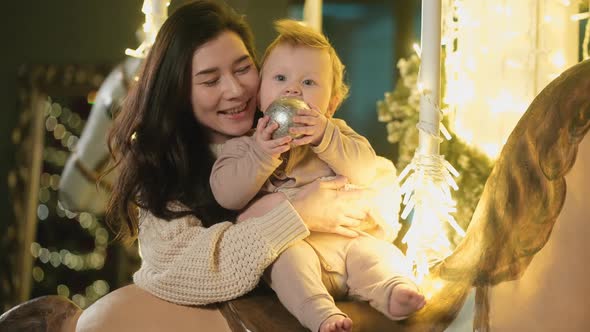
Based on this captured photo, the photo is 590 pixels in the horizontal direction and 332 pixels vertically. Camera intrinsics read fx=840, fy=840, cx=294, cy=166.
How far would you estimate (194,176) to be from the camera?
4.61 feet

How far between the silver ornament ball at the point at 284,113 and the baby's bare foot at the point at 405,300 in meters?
0.26

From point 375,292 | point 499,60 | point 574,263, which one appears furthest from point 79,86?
point 574,263

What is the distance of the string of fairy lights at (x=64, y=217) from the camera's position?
3.09 meters

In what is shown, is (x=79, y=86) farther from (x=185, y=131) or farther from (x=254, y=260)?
(x=254, y=260)

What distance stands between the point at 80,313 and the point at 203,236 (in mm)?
233

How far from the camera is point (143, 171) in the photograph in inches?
54.9

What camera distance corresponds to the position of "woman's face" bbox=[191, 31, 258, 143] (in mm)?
1398

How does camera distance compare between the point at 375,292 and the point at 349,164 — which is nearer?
the point at 375,292

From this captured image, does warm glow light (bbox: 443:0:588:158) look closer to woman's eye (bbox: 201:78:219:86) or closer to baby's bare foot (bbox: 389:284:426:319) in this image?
woman's eye (bbox: 201:78:219:86)

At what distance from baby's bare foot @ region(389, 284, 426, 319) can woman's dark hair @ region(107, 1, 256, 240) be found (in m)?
0.35

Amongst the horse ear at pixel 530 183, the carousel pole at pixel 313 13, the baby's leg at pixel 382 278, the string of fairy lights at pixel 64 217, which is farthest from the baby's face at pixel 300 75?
the string of fairy lights at pixel 64 217

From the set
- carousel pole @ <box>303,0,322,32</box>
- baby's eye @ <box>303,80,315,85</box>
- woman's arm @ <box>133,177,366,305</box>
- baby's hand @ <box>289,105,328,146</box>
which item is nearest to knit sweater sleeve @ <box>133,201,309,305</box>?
woman's arm @ <box>133,177,366,305</box>

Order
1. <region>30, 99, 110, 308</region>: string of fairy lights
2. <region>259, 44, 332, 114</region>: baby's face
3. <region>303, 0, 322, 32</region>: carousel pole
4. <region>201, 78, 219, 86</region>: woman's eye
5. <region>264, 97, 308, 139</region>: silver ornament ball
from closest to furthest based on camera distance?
<region>264, 97, 308, 139</region>: silver ornament ball, <region>259, 44, 332, 114</region>: baby's face, <region>201, 78, 219, 86</region>: woman's eye, <region>303, 0, 322, 32</region>: carousel pole, <region>30, 99, 110, 308</region>: string of fairy lights

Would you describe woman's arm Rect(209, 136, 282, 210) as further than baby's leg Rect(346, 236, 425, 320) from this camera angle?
Yes
